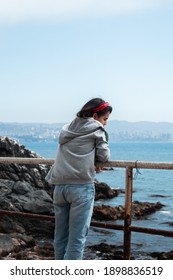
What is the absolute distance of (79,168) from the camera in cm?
418

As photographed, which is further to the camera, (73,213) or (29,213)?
(29,213)

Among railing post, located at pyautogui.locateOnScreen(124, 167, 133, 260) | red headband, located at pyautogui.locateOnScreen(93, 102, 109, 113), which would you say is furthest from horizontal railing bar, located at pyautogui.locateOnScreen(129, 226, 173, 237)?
red headband, located at pyautogui.locateOnScreen(93, 102, 109, 113)

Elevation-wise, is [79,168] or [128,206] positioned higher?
[79,168]

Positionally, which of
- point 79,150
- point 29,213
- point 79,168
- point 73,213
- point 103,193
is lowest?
point 103,193

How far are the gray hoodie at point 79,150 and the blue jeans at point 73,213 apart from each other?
8cm

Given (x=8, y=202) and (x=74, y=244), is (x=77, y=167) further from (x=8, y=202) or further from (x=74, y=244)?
(x=8, y=202)

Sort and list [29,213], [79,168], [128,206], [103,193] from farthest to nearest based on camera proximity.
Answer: [103,193]
[29,213]
[128,206]
[79,168]

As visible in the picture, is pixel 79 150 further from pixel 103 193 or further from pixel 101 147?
pixel 103 193

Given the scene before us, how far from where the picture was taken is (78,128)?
13.9 feet

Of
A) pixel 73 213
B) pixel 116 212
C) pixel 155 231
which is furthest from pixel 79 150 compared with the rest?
pixel 116 212

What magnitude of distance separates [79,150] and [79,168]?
6.3 inches

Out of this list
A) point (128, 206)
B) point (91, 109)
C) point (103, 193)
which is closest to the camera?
point (91, 109)
